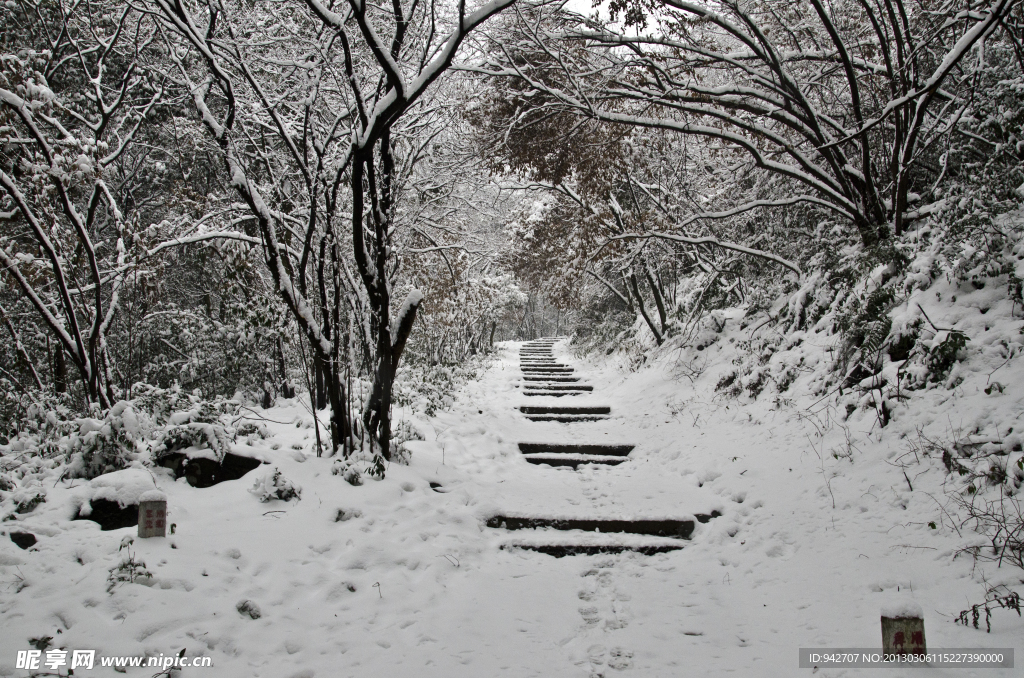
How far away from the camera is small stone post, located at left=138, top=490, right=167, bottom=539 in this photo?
2.91 meters

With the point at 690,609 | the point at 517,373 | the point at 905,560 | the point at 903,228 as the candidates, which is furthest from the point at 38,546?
the point at 517,373

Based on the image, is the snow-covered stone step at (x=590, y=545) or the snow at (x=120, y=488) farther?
the snow-covered stone step at (x=590, y=545)

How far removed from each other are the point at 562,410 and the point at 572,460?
8.71ft

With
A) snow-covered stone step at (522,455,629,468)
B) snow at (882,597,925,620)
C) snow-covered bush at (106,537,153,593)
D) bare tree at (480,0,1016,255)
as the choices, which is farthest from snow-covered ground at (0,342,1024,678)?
bare tree at (480,0,1016,255)

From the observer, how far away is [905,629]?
6.75ft

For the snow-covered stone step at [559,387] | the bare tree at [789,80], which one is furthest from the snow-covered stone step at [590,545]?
the snow-covered stone step at [559,387]

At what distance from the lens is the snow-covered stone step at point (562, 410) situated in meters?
8.52

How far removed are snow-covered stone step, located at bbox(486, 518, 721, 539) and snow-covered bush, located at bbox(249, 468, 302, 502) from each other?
61.3 inches

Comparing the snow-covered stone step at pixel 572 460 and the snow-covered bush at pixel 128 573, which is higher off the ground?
the snow-covered bush at pixel 128 573

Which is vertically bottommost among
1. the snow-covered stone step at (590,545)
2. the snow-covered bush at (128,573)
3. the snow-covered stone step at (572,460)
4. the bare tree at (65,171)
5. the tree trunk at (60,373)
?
the snow-covered stone step at (590,545)

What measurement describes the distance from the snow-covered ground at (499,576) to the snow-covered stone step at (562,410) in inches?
137

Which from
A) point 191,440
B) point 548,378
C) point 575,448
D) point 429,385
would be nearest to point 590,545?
point 575,448

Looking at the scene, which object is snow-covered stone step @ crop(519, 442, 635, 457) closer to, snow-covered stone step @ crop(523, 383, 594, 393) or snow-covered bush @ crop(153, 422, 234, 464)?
snow-covered bush @ crop(153, 422, 234, 464)

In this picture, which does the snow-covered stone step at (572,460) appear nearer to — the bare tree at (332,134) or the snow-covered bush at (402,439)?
the snow-covered bush at (402,439)
